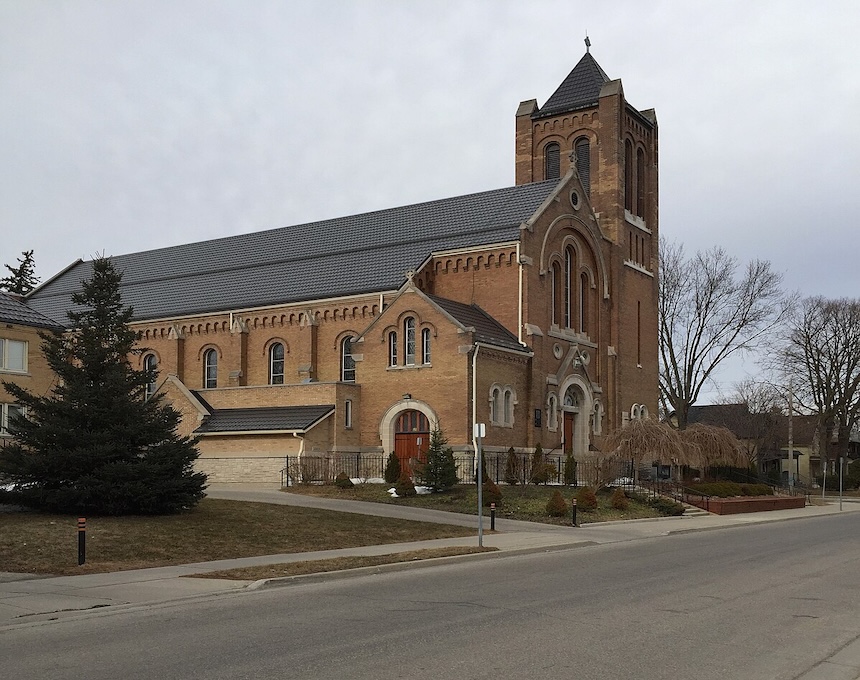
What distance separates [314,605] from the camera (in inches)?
517

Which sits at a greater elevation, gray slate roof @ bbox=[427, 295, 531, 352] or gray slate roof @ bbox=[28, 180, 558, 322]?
gray slate roof @ bbox=[28, 180, 558, 322]

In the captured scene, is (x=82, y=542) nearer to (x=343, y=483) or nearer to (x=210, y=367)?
(x=343, y=483)

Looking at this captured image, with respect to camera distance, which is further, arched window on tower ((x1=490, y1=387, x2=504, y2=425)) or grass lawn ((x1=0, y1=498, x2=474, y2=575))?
arched window on tower ((x1=490, y1=387, x2=504, y2=425))

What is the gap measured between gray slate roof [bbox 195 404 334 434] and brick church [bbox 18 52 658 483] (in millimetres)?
131

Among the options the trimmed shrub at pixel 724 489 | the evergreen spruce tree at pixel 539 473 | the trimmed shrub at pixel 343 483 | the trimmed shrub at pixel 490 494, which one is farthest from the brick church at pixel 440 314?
the trimmed shrub at pixel 490 494

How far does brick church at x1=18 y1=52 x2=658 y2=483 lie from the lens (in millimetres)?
41594

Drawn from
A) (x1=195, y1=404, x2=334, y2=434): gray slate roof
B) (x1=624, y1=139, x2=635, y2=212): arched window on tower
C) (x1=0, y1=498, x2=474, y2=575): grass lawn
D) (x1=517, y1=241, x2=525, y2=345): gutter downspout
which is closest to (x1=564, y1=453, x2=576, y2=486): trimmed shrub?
(x1=517, y1=241, x2=525, y2=345): gutter downspout

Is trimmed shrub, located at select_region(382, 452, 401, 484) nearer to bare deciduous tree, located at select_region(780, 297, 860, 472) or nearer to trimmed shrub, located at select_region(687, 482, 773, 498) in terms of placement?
trimmed shrub, located at select_region(687, 482, 773, 498)

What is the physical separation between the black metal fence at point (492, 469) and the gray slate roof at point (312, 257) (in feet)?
30.7

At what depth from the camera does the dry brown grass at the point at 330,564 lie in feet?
52.6

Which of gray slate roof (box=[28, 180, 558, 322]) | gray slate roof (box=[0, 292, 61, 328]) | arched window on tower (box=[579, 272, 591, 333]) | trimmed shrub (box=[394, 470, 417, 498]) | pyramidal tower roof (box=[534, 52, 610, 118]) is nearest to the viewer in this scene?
gray slate roof (box=[0, 292, 61, 328])

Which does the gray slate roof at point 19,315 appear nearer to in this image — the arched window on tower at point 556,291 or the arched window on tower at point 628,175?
the arched window on tower at point 556,291

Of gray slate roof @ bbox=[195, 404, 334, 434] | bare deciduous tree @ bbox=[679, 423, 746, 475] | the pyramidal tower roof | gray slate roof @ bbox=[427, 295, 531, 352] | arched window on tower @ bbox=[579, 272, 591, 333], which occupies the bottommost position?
bare deciduous tree @ bbox=[679, 423, 746, 475]

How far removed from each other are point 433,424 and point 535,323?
295 inches
